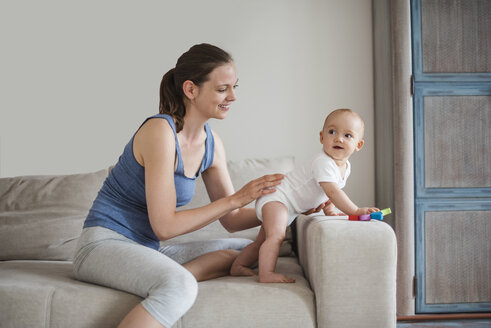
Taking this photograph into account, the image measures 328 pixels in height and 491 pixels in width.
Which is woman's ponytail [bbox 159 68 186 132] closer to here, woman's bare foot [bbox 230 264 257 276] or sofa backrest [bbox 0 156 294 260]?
woman's bare foot [bbox 230 264 257 276]

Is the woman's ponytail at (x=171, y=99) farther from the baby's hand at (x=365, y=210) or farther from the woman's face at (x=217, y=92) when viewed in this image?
the baby's hand at (x=365, y=210)

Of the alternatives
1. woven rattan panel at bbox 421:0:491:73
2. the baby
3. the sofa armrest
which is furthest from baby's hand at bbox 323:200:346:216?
woven rattan panel at bbox 421:0:491:73

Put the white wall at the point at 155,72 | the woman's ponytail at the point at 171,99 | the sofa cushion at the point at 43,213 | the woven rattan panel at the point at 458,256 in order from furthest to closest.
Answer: the white wall at the point at 155,72 → the woven rattan panel at the point at 458,256 → the sofa cushion at the point at 43,213 → the woman's ponytail at the point at 171,99

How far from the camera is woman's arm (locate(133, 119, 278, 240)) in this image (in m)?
1.49

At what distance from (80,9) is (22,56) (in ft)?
1.43

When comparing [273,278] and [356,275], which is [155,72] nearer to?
[273,278]

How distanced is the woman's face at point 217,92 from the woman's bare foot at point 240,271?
547mm

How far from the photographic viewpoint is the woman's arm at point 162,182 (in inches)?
58.7

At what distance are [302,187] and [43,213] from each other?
1179 mm

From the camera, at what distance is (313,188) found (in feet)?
5.87

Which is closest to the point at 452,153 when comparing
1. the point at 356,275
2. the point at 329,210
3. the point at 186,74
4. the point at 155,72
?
the point at 329,210

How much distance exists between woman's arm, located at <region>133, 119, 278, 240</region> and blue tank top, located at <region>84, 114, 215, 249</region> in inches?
1.8

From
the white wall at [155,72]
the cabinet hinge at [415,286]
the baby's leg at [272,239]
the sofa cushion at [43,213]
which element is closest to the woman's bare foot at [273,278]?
the baby's leg at [272,239]

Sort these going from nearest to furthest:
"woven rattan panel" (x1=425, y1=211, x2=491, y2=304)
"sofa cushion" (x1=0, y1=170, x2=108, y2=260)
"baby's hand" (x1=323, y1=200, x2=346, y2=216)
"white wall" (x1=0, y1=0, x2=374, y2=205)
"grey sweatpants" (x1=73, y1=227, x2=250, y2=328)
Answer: "grey sweatpants" (x1=73, y1=227, x2=250, y2=328)
"baby's hand" (x1=323, y1=200, x2=346, y2=216)
"sofa cushion" (x1=0, y1=170, x2=108, y2=260)
"woven rattan panel" (x1=425, y1=211, x2=491, y2=304)
"white wall" (x1=0, y1=0, x2=374, y2=205)
